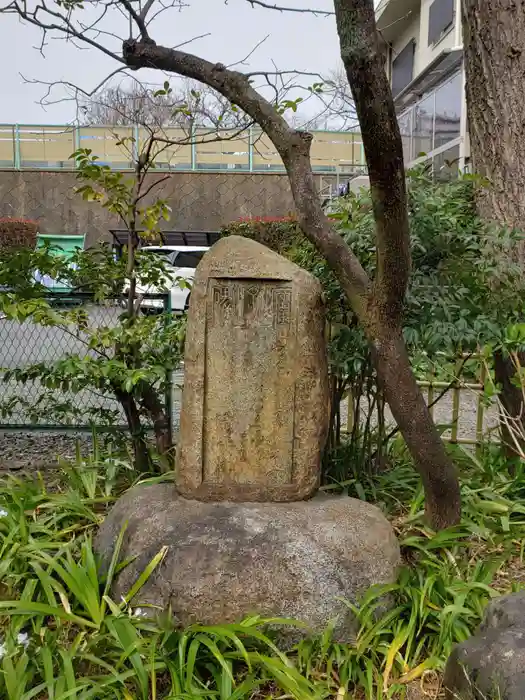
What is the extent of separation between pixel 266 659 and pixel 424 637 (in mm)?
685

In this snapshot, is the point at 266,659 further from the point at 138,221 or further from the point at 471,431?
the point at 471,431

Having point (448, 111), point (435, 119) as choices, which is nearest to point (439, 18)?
point (435, 119)

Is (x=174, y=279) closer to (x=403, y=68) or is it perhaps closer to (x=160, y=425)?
(x=160, y=425)

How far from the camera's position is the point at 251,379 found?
2932mm

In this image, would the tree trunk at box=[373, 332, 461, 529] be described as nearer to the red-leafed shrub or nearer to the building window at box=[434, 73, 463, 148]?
the building window at box=[434, 73, 463, 148]

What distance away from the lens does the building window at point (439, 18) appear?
11430mm

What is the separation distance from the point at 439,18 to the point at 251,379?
11.4 m

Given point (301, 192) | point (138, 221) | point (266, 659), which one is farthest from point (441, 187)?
point (266, 659)

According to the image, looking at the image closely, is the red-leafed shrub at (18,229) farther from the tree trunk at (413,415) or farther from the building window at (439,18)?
the tree trunk at (413,415)

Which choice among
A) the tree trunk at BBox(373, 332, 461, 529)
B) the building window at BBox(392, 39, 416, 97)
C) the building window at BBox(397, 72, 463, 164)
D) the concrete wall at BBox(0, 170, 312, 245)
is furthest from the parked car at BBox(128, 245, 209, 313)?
the concrete wall at BBox(0, 170, 312, 245)

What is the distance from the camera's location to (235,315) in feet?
9.59

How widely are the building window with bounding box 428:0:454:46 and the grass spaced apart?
10.7 metres

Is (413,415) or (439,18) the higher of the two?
(439,18)

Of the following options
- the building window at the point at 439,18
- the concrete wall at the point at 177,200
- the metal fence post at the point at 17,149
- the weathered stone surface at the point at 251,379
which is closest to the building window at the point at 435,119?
the building window at the point at 439,18
